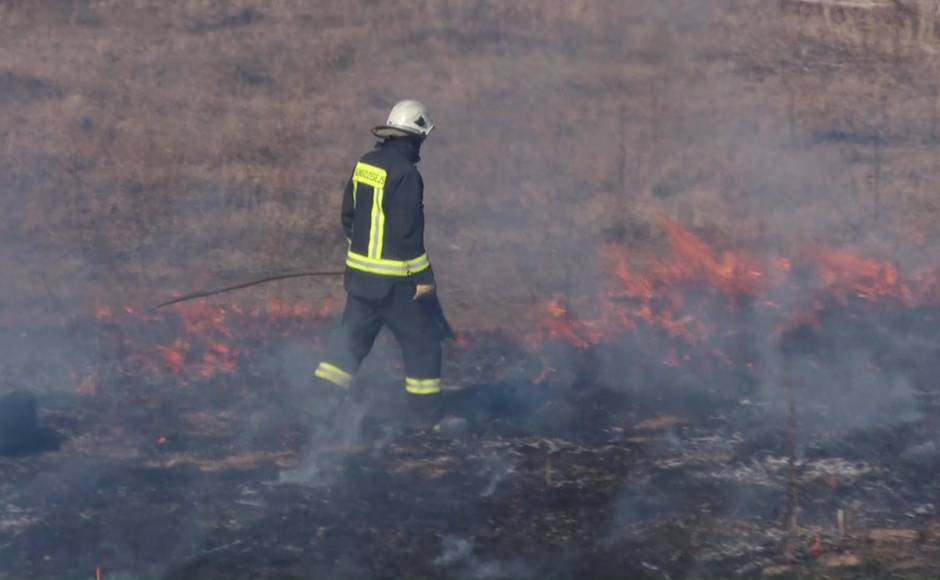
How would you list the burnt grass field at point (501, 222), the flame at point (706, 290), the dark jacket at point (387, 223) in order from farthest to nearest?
the flame at point (706, 290) → the burnt grass field at point (501, 222) → the dark jacket at point (387, 223)

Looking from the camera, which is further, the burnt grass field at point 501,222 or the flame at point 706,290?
the flame at point 706,290

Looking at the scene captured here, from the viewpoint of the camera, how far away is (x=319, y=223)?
10477mm

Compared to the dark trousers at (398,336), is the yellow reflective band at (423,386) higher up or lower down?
lower down

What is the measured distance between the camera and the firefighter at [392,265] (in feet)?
23.4

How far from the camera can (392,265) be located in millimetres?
7242

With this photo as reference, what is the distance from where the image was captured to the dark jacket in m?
7.12

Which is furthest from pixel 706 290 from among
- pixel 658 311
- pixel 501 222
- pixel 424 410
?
pixel 424 410

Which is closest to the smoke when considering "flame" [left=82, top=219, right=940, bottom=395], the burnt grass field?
the burnt grass field

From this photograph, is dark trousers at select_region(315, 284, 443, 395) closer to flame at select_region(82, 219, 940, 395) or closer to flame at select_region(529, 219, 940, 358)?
flame at select_region(82, 219, 940, 395)

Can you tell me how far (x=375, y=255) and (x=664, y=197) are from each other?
13.7 ft

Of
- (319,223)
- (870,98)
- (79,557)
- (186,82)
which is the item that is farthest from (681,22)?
(79,557)

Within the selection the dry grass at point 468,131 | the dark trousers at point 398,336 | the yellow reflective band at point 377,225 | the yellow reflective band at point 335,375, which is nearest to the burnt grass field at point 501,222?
Result: the dry grass at point 468,131

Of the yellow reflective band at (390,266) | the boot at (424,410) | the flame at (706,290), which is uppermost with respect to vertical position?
the yellow reflective band at (390,266)

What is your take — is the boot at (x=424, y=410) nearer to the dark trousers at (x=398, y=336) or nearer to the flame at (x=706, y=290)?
the dark trousers at (x=398, y=336)
